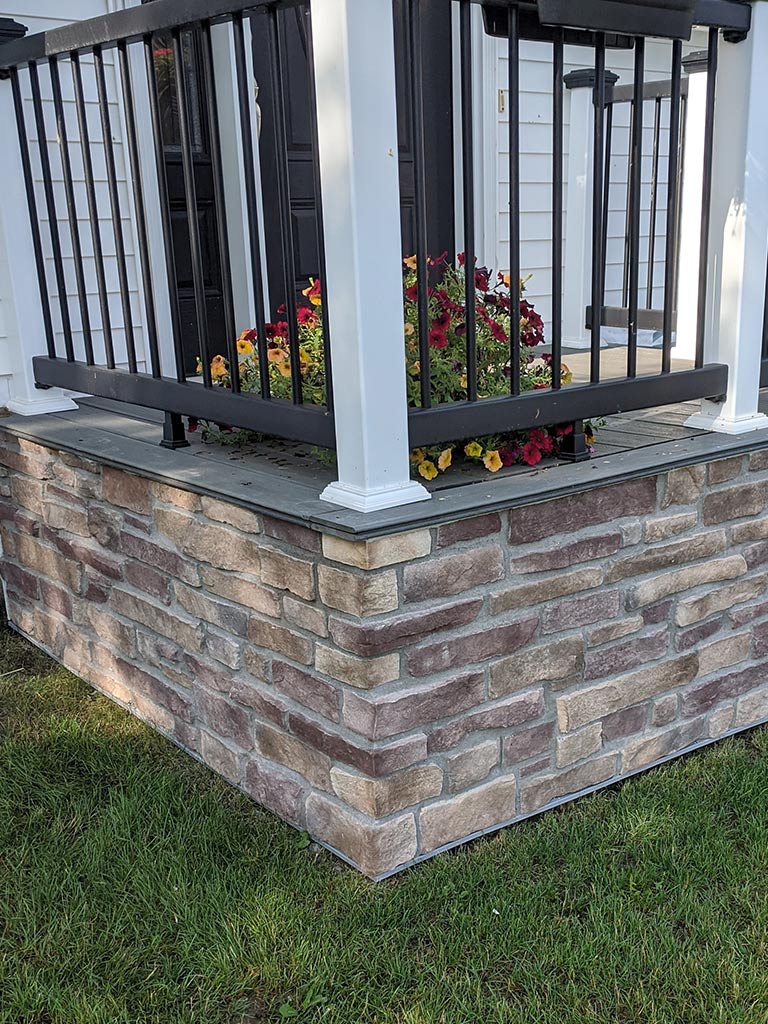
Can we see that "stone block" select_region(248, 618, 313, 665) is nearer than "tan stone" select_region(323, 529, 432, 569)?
No

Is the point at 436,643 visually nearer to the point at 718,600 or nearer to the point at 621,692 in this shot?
the point at 621,692

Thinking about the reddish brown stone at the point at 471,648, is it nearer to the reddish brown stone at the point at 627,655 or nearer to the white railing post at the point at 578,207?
the reddish brown stone at the point at 627,655

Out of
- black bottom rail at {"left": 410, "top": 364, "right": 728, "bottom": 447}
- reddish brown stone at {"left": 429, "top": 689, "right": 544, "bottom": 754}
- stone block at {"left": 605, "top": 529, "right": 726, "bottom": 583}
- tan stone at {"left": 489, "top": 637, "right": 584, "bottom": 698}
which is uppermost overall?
black bottom rail at {"left": 410, "top": 364, "right": 728, "bottom": 447}

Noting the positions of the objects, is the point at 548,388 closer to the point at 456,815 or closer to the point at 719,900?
the point at 456,815

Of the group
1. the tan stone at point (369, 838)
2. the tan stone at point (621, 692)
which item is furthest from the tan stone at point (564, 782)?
the tan stone at point (369, 838)

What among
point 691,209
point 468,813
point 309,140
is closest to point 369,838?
point 468,813

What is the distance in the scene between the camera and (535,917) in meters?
2.05

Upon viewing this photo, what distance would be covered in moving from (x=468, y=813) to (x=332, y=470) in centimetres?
86

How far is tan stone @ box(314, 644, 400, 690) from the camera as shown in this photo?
2.07m

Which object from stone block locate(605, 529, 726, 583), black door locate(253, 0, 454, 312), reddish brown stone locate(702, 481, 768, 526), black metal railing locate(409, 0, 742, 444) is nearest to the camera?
black metal railing locate(409, 0, 742, 444)

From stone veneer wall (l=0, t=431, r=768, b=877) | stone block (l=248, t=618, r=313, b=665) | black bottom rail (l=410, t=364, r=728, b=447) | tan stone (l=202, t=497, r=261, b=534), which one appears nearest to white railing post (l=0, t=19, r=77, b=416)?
stone veneer wall (l=0, t=431, r=768, b=877)

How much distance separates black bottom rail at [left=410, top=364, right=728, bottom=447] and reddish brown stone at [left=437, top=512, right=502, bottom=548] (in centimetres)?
19

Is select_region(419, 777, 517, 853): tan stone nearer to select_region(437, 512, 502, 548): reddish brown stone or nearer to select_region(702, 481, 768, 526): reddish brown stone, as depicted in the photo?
select_region(437, 512, 502, 548): reddish brown stone

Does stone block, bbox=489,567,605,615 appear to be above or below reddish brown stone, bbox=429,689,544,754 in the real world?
above
